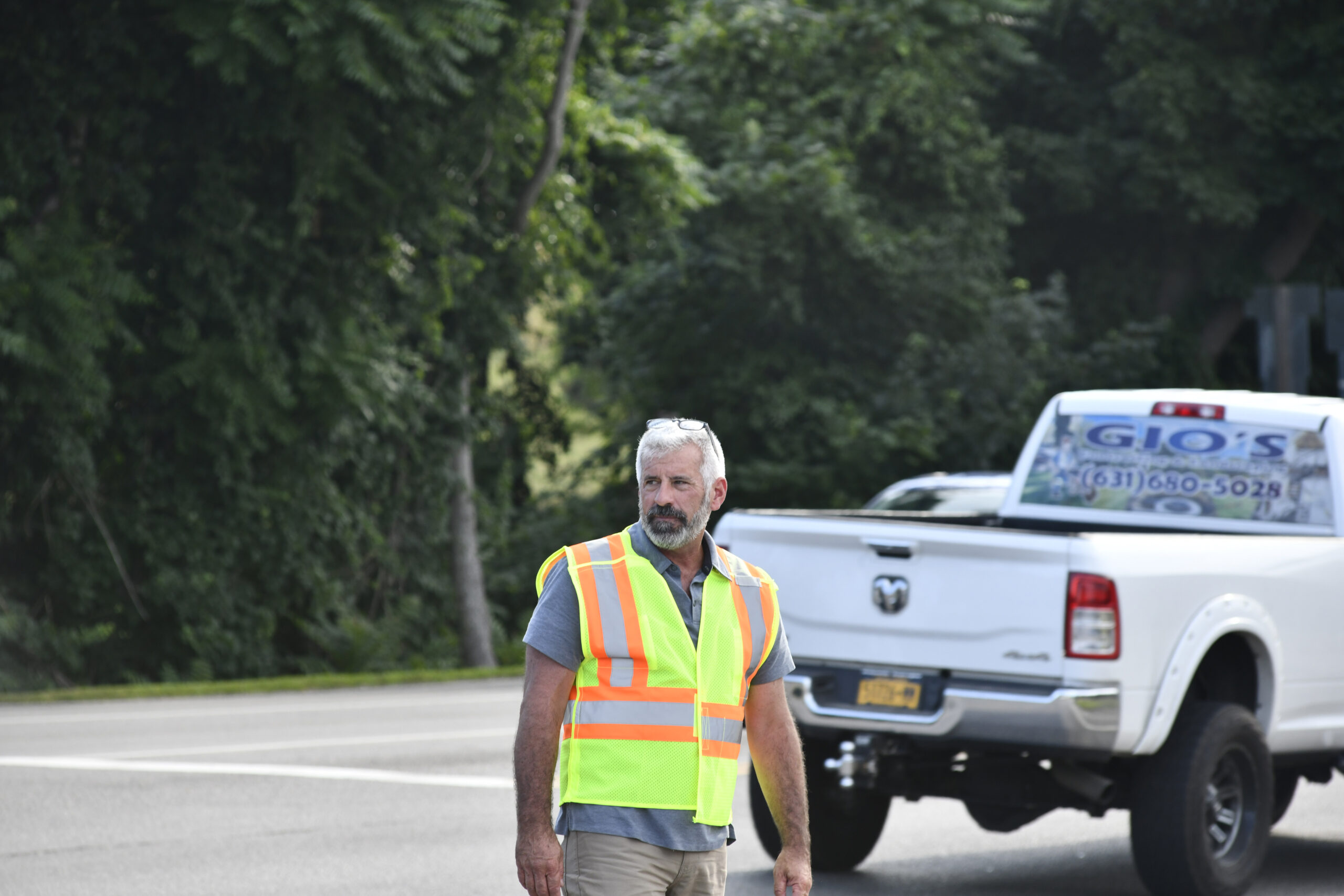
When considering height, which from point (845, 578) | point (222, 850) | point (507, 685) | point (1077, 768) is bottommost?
point (507, 685)

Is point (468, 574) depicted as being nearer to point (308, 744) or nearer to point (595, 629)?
point (308, 744)

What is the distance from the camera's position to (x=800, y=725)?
7801 mm

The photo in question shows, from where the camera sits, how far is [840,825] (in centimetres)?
845

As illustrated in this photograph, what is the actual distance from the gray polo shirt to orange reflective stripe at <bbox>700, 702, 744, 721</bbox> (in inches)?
5.6

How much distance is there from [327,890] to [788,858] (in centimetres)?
414

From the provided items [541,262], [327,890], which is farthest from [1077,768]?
[541,262]

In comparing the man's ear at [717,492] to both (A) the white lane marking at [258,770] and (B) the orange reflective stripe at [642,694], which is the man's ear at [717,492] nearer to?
(B) the orange reflective stripe at [642,694]

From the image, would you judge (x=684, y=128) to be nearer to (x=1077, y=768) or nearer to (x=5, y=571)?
(x=5, y=571)

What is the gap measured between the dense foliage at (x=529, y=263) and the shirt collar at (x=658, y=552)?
13546 millimetres

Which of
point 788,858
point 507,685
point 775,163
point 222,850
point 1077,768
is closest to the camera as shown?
point 788,858

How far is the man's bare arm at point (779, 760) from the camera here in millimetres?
4188

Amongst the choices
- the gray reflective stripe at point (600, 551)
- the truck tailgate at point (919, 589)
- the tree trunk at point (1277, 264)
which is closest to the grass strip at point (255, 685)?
the truck tailgate at point (919, 589)

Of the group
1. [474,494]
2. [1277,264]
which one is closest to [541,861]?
[474,494]

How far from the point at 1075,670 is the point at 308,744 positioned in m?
7.26
